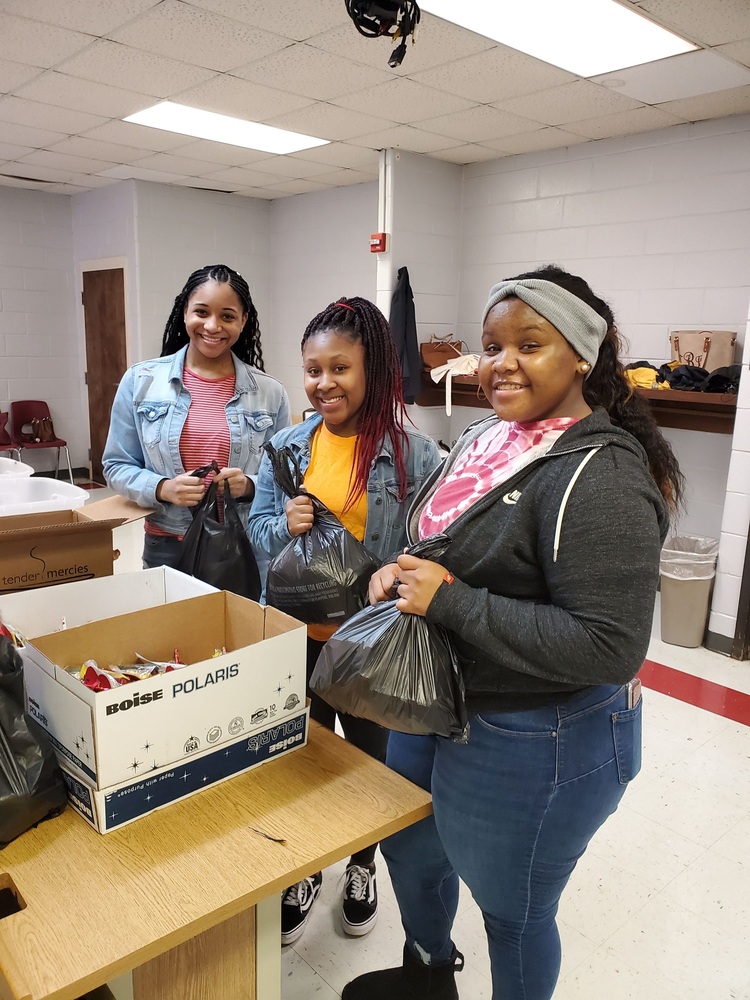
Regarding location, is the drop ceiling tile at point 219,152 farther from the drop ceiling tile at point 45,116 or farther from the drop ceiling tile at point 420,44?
the drop ceiling tile at point 420,44

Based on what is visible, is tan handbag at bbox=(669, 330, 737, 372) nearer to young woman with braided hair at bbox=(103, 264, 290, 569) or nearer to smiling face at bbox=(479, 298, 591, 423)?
young woman with braided hair at bbox=(103, 264, 290, 569)

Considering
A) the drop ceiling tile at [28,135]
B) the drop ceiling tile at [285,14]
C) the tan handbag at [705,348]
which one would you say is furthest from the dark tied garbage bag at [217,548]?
the drop ceiling tile at [28,135]

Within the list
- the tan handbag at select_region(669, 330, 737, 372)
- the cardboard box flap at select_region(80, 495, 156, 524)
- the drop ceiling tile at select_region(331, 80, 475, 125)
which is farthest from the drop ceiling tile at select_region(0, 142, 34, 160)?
the tan handbag at select_region(669, 330, 737, 372)

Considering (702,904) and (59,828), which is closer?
(59,828)

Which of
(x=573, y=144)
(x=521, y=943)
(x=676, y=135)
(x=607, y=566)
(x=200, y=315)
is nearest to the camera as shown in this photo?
(x=607, y=566)

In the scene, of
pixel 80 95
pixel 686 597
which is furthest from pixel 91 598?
pixel 80 95

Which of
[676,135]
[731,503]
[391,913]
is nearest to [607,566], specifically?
[391,913]

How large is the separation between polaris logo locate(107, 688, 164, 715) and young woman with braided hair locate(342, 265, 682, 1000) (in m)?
0.38

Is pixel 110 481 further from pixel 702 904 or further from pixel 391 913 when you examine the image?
pixel 702 904

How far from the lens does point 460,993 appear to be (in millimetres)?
1728

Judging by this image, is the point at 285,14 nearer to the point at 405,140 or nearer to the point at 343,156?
the point at 405,140

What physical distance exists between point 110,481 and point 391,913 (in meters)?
1.40

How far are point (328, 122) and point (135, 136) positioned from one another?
1.39 metres

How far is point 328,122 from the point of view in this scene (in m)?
4.42
